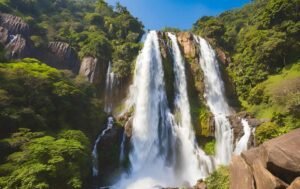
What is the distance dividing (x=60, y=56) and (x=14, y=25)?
5.67 meters

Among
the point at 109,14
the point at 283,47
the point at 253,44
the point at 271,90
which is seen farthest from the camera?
the point at 109,14

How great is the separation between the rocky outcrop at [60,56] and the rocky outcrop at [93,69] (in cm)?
120

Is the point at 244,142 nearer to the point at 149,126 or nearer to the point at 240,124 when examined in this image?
the point at 240,124

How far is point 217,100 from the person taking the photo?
32344 millimetres

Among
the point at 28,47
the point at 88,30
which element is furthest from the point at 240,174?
the point at 88,30

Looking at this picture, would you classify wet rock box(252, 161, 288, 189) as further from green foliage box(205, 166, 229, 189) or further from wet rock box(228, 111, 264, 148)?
wet rock box(228, 111, 264, 148)

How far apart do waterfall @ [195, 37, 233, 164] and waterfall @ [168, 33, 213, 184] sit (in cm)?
140

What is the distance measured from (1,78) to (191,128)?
1588 cm

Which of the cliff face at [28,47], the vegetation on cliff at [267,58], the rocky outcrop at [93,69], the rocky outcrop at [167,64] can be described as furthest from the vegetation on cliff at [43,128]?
the vegetation on cliff at [267,58]

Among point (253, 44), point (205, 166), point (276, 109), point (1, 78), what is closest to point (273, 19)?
point (253, 44)

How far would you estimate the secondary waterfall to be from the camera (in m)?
24.2

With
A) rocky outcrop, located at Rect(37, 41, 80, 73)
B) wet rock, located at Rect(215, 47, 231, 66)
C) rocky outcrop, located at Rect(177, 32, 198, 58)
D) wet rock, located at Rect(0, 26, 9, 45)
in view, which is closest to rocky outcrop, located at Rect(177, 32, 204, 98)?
rocky outcrop, located at Rect(177, 32, 198, 58)

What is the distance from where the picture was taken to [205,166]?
1001 inches

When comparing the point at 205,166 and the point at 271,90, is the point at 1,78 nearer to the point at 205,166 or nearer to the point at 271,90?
the point at 205,166
